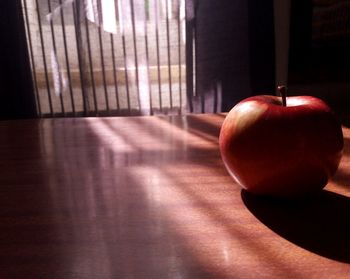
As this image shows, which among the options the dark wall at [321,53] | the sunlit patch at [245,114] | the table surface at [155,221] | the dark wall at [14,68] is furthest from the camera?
the dark wall at [14,68]

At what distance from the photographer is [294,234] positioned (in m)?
0.38

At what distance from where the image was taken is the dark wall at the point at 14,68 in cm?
172

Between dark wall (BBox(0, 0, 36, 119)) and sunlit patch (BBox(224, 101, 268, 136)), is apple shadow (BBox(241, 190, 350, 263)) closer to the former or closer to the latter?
sunlit patch (BBox(224, 101, 268, 136))

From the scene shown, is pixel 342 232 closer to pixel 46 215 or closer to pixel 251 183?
pixel 251 183

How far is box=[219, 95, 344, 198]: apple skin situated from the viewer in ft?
1.39

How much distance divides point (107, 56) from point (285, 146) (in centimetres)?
158

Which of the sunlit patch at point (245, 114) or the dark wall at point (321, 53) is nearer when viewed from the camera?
the sunlit patch at point (245, 114)

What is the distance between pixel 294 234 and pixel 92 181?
11.0 inches

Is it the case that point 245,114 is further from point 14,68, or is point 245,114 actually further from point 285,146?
point 14,68

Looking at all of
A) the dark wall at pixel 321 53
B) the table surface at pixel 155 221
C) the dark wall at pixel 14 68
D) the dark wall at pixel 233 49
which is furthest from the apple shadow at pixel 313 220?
the dark wall at pixel 14 68

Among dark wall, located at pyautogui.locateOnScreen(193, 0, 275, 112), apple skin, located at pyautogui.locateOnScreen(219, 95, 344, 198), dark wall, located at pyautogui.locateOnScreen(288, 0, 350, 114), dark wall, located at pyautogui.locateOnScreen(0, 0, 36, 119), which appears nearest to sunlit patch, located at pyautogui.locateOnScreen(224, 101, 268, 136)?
apple skin, located at pyautogui.locateOnScreen(219, 95, 344, 198)

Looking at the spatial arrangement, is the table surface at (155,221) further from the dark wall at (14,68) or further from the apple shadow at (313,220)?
the dark wall at (14,68)

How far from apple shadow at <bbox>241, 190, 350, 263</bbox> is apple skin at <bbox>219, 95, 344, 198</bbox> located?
0.01m

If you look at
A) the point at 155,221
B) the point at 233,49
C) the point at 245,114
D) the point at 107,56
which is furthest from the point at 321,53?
the point at 155,221
